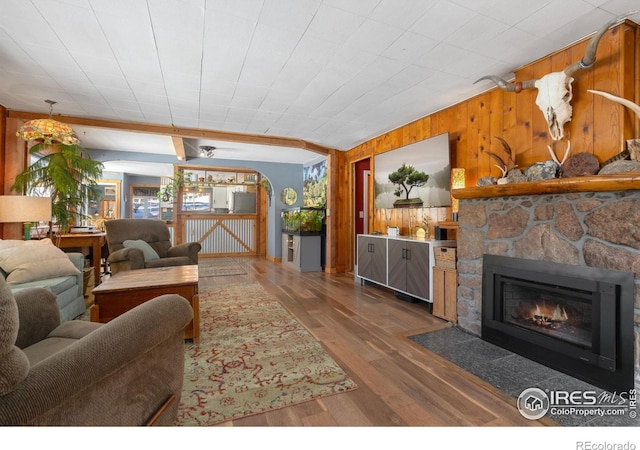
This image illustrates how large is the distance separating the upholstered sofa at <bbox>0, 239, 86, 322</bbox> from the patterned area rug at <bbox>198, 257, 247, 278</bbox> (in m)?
2.39

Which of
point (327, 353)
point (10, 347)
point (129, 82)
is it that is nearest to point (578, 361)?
point (327, 353)

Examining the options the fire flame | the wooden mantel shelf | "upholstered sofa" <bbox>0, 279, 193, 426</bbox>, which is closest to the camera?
"upholstered sofa" <bbox>0, 279, 193, 426</bbox>

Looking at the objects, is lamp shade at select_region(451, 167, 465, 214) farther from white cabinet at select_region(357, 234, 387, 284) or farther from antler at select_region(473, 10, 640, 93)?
white cabinet at select_region(357, 234, 387, 284)

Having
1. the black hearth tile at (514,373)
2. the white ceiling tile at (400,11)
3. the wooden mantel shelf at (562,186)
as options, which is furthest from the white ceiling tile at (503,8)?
the black hearth tile at (514,373)

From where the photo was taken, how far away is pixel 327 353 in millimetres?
2236

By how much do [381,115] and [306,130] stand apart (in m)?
1.26

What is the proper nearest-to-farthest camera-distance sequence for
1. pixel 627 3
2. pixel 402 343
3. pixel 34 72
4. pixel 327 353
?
pixel 627 3
pixel 327 353
pixel 402 343
pixel 34 72

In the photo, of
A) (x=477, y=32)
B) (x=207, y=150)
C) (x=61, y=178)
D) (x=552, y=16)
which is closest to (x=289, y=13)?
(x=477, y=32)

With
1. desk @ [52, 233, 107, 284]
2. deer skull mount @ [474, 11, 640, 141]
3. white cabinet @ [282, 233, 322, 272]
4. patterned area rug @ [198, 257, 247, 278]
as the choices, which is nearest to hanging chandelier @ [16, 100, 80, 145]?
desk @ [52, 233, 107, 284]

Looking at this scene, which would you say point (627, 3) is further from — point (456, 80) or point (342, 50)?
point (342, 50)

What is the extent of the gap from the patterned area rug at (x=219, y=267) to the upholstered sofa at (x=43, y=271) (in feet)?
7.84

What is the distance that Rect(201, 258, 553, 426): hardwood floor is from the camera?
4.97 ft

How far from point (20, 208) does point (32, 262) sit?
2.96 feet

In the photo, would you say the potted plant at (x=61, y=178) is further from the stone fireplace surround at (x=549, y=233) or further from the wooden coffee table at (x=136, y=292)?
the stone fireplace surround at (x=549, y=233)
